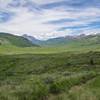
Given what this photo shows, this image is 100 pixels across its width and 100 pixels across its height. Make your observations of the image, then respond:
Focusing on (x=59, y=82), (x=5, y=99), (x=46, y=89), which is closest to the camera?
(x=5, y=99)

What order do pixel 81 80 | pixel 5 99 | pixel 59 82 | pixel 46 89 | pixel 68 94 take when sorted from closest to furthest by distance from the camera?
pixel 5 99
pixel 68 94
pixel 46 89
pixel 59 82
pixel 81 80

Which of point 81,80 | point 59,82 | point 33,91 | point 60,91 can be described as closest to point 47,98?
point 33,91

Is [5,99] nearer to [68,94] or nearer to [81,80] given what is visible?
[68,94]

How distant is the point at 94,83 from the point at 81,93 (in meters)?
7.82

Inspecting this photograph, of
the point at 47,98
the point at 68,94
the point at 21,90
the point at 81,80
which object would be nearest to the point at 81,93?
the point at 68,94

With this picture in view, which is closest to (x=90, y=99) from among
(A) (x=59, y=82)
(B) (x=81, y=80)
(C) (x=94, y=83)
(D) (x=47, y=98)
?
(D) (x=47, y=98)

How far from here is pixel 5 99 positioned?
20.3 meters

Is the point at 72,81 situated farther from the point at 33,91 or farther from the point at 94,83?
the point at 33,91

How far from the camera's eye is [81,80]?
32844mm

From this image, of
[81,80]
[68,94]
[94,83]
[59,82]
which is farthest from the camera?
[81,80]

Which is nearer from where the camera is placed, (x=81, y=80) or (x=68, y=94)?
(x=68, y=94)

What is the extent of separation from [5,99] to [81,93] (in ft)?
18.5

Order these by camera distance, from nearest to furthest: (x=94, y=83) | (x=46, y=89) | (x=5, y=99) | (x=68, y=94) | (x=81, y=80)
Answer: (x=5, y=99) < (x=68, y=94) < (x=46, y=89) < (x=94, y=83) < (x=81, y=80)

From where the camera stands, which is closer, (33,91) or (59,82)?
(33,91)
